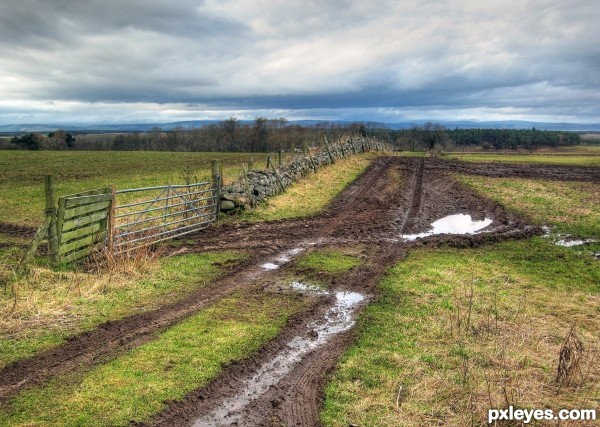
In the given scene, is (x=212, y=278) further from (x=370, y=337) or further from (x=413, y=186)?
(x=413, y=186)

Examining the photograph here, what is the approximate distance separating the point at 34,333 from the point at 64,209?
3820 mm

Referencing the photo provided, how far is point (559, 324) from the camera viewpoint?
7.75 m

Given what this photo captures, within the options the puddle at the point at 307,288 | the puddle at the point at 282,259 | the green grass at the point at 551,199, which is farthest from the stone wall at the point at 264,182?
the green grass at the point at 551,199

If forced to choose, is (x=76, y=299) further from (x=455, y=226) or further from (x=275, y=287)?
(x=455, y=226)

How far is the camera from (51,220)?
395 inches

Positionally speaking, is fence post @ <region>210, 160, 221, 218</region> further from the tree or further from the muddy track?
the tree

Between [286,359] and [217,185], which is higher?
[217,185]

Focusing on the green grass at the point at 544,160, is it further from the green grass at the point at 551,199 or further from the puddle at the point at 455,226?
the puddle at the point at 455,226

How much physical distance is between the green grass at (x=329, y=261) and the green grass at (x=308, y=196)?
4672 mm

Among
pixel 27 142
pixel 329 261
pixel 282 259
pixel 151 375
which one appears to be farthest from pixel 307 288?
pixel 27 142

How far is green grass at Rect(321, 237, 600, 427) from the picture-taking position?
5320 millimetres

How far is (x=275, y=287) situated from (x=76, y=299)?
13.0 feet

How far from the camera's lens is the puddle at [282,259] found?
11.4 metres

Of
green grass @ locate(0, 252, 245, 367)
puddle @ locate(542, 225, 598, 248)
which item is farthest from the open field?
green grass @ locate(0, 252, 245, 367)
